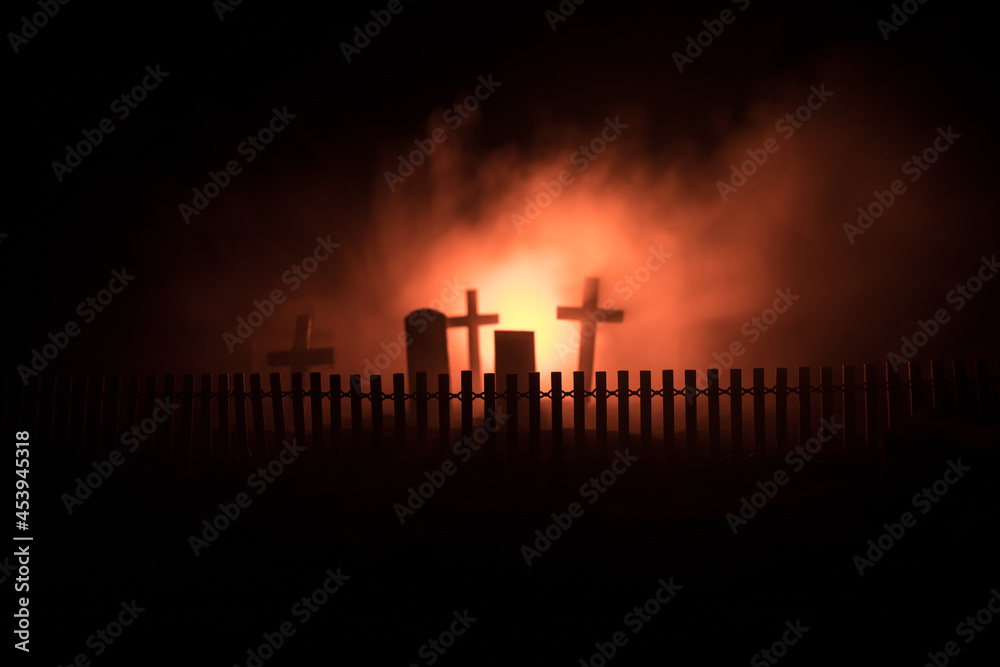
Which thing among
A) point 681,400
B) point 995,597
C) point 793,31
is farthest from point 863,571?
point 793,31

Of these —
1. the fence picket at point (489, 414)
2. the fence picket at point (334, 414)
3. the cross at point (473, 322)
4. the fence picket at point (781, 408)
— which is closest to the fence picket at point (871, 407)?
the fence picket at point (781, 408)

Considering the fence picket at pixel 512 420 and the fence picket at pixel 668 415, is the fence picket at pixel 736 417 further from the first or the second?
the fence picket at pixel 512 420

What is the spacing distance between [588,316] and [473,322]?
239 cm

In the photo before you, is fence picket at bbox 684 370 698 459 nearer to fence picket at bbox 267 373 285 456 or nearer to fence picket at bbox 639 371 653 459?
fence picket at bbox 639 371 653 459

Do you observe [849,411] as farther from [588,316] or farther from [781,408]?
[588,316]

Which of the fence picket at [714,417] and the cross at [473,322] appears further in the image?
the cross at [473,322]

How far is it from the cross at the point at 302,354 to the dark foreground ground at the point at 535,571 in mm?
5780

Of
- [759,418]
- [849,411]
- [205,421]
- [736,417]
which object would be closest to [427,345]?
[205,421]

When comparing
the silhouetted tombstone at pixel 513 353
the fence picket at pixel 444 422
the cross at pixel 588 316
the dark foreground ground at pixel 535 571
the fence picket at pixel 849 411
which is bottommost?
the dark foreground ground at pixel 535 571

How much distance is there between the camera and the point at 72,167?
16.3m

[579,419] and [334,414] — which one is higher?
[334,414]

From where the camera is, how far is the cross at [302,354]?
13883mm

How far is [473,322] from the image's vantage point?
44.1ft

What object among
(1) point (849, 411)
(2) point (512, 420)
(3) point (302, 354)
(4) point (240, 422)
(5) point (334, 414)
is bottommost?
(1) point (849, 411)
